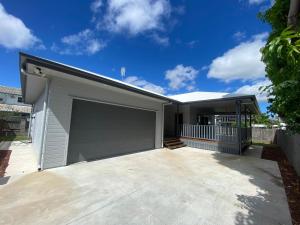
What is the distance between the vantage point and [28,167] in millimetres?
5320

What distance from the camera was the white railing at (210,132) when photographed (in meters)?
9.27

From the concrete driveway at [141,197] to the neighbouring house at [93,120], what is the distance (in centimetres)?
101

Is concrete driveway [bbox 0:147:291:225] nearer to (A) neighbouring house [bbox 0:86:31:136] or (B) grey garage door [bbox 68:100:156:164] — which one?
(B) grey garage door [bbox 68:100:156:164]

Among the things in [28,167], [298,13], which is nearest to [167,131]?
[28,167]

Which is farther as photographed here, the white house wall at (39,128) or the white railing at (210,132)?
the white railing at (210,132)

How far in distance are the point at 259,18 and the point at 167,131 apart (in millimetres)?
9764

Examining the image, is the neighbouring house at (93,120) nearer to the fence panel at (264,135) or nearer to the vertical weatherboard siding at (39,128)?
the vertical weatherboard siding at (39,128)

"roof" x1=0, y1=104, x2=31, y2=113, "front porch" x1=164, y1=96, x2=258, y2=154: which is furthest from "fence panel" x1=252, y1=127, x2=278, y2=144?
"roof" x1=0, y1=104, x2=31, y2=113

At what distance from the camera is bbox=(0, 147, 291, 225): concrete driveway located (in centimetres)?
274

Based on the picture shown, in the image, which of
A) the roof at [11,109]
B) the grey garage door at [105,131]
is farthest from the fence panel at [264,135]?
the roof at [11,109]

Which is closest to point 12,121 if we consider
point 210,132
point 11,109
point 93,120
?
point 11,109

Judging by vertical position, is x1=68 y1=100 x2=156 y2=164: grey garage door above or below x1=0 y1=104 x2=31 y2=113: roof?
below

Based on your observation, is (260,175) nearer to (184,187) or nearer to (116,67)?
(184,187)

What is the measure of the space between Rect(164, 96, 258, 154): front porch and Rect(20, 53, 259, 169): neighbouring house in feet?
0.20
